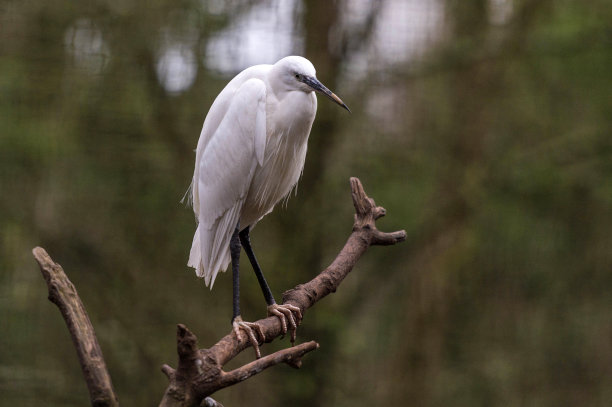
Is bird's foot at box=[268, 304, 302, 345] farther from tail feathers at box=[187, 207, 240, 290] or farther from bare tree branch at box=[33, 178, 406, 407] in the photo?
bare tree branch at box=[33, 178, 406, 407]

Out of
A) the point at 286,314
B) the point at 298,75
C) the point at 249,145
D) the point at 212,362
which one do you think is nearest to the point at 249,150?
the point at 249,145

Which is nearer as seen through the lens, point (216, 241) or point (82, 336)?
point (82, 336)

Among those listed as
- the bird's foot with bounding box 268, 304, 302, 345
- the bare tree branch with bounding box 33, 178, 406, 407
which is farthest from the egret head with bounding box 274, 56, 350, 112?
the bare tree branch with bounding box 33, 178, 406, 407

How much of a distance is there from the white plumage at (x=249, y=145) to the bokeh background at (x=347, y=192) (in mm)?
1234

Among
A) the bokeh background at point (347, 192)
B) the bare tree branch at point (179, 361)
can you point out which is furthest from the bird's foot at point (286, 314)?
the bokeh background at point (347, 192)

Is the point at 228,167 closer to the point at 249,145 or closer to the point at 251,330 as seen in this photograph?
the point at 249,145

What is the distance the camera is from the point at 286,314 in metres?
1.37

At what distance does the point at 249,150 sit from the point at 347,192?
1554mm

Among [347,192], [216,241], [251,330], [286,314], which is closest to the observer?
[251,330]

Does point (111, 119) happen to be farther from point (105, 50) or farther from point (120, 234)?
point (120, 234)

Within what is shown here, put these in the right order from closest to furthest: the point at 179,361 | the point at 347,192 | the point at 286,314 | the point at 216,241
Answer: the point at 179,361 < the point at 286,314 < the point at 216,241 < the point at 347,192

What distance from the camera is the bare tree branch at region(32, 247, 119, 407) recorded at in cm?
86

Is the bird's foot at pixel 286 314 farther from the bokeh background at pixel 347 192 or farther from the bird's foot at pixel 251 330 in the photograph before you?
the bokeh background at pixel 347 192

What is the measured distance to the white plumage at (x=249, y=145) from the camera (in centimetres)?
138
